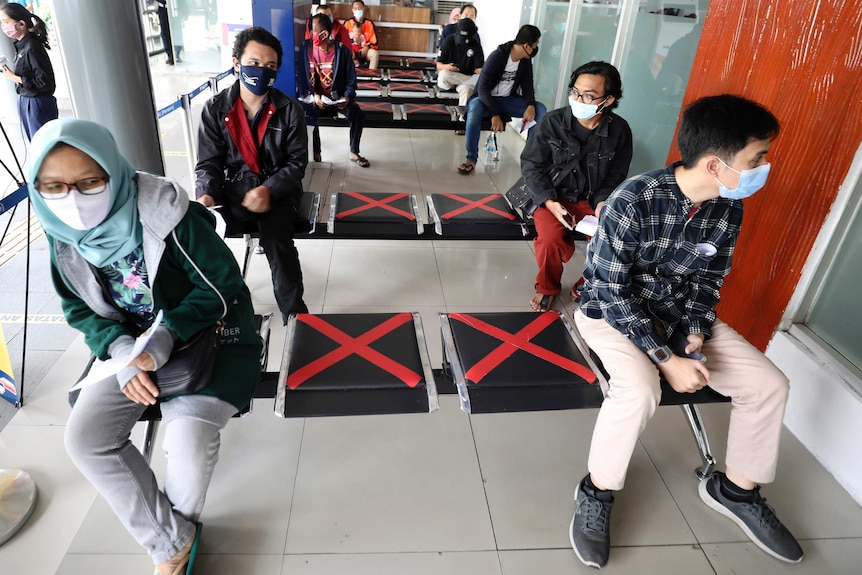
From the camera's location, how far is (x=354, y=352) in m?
1.89

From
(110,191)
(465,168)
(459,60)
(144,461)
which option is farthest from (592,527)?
(459,60)

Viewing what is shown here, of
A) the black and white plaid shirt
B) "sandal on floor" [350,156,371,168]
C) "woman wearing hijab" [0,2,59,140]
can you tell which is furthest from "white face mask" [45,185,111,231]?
"woman wearing hijab" [0,2,59,140]

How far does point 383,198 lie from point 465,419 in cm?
140

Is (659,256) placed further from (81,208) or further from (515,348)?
(81,208)

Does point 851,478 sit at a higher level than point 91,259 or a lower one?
lower

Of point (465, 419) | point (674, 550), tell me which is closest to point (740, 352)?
point (674, 550)

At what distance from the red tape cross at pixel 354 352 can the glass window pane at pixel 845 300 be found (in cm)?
172

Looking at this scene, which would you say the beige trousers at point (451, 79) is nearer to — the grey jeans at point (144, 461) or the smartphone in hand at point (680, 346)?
the smartphone in hand at point (680, 346)

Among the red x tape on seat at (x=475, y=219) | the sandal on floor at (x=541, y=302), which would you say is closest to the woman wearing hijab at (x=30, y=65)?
the red x tape on seat at (x=475, y=219)

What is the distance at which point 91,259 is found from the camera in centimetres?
153

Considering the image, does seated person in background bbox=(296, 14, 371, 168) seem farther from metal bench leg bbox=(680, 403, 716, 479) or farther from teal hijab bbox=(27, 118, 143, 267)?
metal bench leg bbox=(680, 403, 716, 479)

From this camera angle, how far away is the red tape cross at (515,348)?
72.0 inches

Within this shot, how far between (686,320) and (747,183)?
0.50 metres

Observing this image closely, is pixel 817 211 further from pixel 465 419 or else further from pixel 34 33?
pixel 34 33
